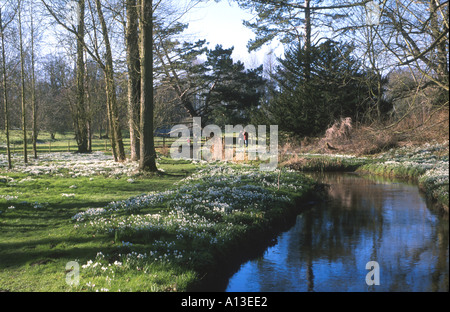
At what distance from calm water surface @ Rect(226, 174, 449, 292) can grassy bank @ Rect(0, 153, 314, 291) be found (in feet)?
2.72

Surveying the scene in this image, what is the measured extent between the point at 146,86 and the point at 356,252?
12.2 meters

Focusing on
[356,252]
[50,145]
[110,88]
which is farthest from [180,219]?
[50,145]

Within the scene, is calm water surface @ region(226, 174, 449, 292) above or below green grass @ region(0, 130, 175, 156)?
below

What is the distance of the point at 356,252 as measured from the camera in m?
8.95

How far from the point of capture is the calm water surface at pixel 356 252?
23.7 feet

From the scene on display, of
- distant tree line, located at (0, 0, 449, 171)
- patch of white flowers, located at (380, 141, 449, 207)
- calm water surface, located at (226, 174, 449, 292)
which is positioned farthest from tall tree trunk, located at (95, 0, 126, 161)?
patch of white flowers, located at (380, 141, 449, 207)

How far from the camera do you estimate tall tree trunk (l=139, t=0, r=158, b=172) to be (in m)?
17.1

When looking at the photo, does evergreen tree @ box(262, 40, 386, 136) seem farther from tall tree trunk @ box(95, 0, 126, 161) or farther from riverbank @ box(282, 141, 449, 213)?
tall tree trunk @ box(95, 0, 126, 161)

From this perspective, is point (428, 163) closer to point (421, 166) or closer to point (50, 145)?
point (421, 166)

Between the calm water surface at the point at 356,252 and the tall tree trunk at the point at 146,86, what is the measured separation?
27.3ft

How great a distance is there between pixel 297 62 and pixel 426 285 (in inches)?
1135

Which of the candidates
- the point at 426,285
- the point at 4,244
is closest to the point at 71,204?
the point at 4,244
